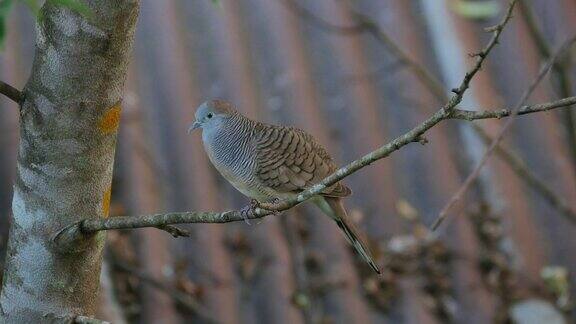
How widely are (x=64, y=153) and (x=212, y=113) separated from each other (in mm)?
220

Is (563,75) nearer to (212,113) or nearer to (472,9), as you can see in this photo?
(472,9)

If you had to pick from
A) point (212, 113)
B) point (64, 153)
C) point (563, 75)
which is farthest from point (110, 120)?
point (563, 75)

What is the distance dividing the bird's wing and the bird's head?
11cm

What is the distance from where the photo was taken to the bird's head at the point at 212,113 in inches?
40.5

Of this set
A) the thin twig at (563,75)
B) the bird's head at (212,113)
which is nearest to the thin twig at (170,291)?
the thin twig at (563,75)

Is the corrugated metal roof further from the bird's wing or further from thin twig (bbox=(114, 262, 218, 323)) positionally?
the bird's wing

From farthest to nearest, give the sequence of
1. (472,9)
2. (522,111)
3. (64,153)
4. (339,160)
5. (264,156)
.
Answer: (339,160) → (472,9) → (264,156) → (64,153) → (522,111)

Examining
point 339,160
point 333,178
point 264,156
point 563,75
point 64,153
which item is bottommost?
point 64,153

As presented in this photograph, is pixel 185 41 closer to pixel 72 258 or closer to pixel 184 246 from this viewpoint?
pixel 184 246

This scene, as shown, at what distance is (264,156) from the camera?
3.85ft

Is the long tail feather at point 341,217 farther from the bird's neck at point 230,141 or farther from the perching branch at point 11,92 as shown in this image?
the perching branch at point 11,92

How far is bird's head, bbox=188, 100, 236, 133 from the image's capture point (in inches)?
40.5

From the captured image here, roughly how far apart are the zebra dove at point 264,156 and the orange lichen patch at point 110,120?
0.16 metres

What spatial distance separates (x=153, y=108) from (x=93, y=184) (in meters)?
1.70
